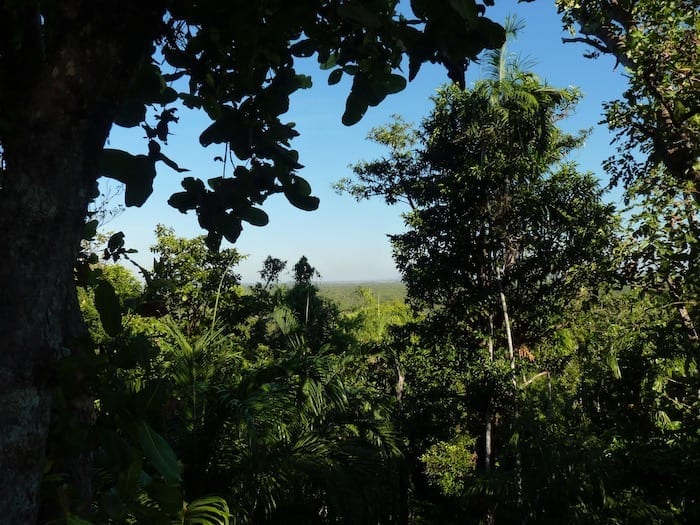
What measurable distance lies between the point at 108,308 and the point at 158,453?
0.25m

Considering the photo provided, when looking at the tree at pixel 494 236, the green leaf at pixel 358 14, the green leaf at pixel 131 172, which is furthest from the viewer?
the tree at pixel 494 236

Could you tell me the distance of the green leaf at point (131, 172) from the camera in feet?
4.08

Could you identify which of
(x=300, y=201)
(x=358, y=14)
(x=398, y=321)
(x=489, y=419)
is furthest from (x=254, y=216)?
(x=398, y=321)

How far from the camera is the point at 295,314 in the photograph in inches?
507

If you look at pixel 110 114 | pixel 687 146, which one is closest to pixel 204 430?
pixel 110 114

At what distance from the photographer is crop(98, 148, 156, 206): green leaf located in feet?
4.08

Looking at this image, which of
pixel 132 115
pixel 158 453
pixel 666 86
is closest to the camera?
pixel 158 453

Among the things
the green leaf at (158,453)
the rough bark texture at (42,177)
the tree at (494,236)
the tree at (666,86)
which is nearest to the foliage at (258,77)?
the rough bark texture at (42,177)

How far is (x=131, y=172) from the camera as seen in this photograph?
128 centimetres

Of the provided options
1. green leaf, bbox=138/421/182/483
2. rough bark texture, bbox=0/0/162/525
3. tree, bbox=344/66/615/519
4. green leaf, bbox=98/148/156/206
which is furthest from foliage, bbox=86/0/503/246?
tree, bbox=344/66/615/519

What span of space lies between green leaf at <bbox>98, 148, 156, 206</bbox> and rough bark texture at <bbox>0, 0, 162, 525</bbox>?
0.38 meters

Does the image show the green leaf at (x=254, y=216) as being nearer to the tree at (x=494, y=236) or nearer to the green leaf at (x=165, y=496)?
the green leaf at (x=165, y=496)

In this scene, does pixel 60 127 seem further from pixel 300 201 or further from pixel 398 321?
pixel 398 321

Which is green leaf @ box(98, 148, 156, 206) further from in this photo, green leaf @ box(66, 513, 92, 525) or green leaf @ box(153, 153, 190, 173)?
green leaf @ box(66, 513, 92, 525)
